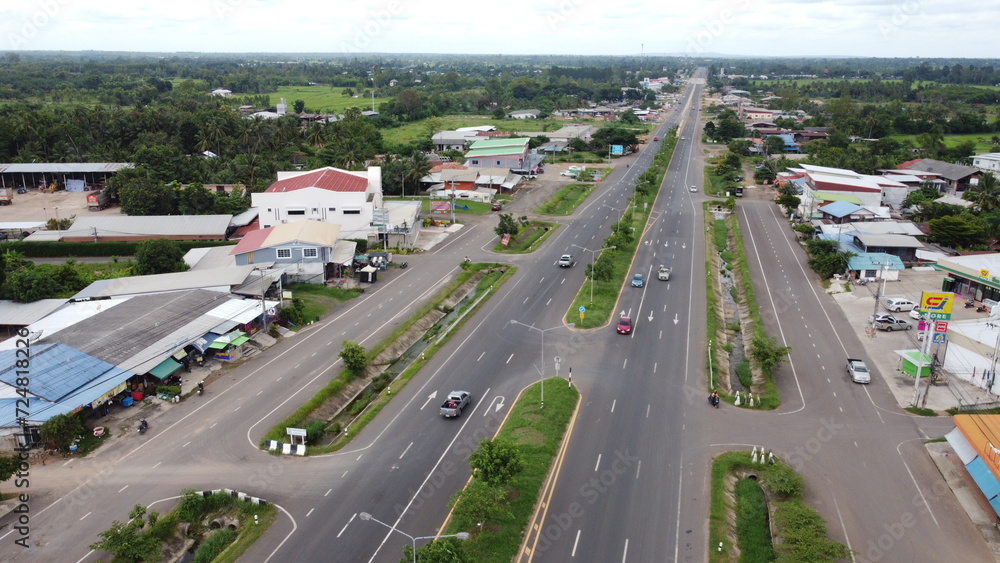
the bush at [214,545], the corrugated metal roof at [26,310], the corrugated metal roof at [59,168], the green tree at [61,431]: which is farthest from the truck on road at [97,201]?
the bush at [214,545]

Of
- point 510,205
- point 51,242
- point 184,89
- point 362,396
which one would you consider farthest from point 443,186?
point 184,89

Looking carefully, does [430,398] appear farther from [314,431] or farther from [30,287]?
[30,287]

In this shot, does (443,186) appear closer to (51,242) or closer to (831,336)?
(51,242)

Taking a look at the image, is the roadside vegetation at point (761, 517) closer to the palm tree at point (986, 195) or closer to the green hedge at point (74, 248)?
the green hedge at point (74, 248)

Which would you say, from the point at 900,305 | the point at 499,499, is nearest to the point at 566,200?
the point at 900,305

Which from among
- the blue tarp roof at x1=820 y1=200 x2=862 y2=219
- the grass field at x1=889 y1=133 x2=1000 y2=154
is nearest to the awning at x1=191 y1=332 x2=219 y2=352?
the blue tarp roof at x1=820 y1=200 x2=862 y2=219

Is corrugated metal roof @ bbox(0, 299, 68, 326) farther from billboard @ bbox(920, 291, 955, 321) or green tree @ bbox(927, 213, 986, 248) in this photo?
green tree @ bbox(927, 213, 986, 248)
